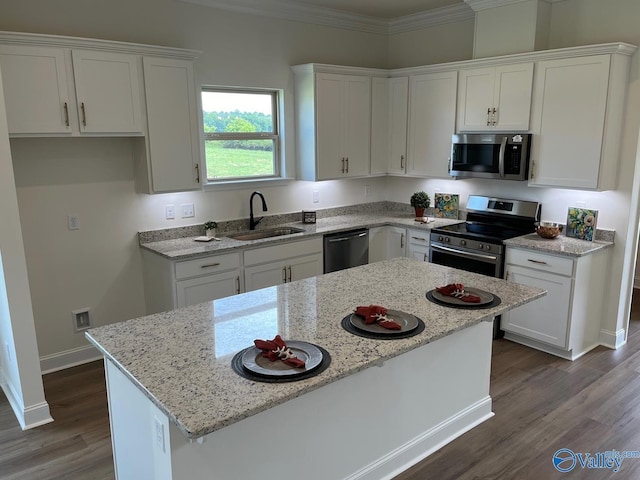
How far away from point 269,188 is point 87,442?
2.66 metres

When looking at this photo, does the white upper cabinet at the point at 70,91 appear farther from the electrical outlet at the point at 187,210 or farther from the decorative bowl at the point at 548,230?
the decorative bowl at the point at 548,230

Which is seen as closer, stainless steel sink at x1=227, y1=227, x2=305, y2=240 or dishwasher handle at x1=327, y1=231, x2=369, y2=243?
stainless steel sink at x1=227, y1=227, x2=305, y2=240

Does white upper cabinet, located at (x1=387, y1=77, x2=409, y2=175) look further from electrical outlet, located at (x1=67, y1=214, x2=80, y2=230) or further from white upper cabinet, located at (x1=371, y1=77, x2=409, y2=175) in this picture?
electrical outlet, located at (x1=67, y1=214, x2=80, y2=230)

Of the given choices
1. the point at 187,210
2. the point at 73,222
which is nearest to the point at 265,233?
the point at 187,210

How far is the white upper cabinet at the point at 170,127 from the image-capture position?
373 cm

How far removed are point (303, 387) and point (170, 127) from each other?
9.07 feet

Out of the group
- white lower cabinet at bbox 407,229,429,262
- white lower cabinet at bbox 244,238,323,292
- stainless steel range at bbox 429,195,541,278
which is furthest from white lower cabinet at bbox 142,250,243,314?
stainless steel range at bbox 429,195,541,278

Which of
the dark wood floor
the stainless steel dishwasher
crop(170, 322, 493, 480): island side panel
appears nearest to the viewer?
crop(170, 322, 493, 480): island side panel

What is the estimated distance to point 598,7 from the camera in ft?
13.0

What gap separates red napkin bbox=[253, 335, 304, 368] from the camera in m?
1.85

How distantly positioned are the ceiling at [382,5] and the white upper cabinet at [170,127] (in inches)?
58.5

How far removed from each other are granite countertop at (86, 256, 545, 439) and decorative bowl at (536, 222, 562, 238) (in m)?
1.52

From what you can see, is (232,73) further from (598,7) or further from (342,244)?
(598,7)

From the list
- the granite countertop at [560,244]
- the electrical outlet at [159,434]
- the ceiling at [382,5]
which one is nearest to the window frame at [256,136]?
the ceiling at [382,5]
